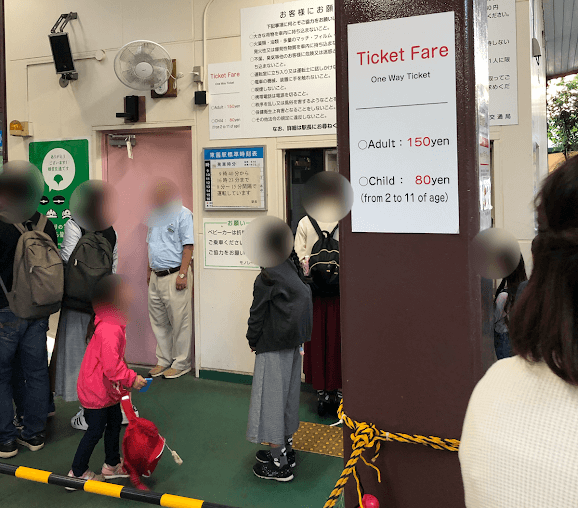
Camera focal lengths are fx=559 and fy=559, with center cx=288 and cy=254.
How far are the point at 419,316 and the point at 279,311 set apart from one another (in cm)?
153

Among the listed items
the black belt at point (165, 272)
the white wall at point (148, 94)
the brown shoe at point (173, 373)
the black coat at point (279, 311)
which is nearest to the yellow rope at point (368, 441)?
the black coat at point (279, 311)

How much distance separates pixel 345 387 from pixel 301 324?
1.41m

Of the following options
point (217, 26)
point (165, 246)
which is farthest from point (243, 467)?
point (217, 26)

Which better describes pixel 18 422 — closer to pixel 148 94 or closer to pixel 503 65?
pixel 148 94

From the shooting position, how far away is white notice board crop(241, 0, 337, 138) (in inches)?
167

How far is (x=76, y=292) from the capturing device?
128 inches

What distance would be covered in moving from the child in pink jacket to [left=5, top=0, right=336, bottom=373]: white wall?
1.84 metres

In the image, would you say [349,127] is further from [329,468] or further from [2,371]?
[2,371]

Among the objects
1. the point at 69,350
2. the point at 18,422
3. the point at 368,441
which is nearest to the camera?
the point at 368,441

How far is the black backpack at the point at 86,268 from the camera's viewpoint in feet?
10.5

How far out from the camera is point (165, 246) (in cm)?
459

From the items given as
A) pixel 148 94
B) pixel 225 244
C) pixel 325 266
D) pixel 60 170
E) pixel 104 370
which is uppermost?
pixel 148 94

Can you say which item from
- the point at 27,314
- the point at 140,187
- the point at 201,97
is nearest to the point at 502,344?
the point at 27,314

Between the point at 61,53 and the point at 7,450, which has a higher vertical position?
the point at 61,53
